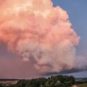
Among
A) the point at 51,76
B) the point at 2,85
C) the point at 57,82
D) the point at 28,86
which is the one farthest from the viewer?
the point at 2,85

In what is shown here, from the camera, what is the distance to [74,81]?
6373 inches

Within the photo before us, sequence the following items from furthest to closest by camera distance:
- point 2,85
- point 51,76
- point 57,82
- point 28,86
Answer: point 2,85 → point 28,86 → point 51,76 → point 57,82

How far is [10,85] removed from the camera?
198 metres

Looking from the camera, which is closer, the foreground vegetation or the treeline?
the treeline

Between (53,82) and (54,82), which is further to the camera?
(54,82)

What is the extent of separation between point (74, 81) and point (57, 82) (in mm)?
12189

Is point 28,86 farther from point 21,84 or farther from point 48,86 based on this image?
point 48,86

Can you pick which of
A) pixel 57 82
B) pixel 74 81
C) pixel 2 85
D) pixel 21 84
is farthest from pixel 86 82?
pixel 2 85

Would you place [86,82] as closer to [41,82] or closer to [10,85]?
[41,82]

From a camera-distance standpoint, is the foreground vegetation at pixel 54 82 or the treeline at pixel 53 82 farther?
the foreground vegetation at pixel 54 82

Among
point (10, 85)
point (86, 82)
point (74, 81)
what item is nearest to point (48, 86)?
point (74, 81)

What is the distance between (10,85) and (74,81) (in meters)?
53.6

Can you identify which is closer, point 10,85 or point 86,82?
point 86,82

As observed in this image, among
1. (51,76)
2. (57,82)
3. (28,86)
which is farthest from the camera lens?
(28,86)
